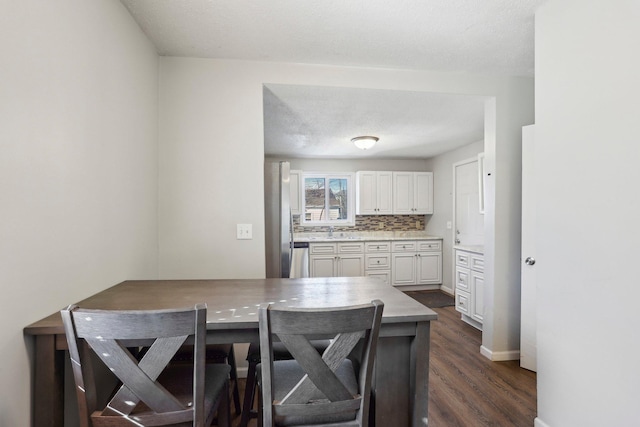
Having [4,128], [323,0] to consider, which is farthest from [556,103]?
[4,128]

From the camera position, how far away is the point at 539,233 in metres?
1.75

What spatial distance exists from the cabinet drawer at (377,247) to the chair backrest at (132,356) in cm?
410

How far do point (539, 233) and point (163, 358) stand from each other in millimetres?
1951

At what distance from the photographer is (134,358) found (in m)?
0.92

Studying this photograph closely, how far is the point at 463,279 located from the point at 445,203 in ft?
5.97

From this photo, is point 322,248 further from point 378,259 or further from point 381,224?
point 381,224

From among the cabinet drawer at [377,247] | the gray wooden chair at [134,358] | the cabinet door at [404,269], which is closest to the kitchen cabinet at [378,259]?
the cabinet drawer at [377,247]

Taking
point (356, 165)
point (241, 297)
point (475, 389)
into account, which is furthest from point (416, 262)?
point (241, 297)

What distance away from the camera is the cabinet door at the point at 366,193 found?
5.31 m

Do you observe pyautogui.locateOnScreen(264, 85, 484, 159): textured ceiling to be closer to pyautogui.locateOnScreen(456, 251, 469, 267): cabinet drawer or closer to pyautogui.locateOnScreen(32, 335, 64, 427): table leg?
pyautogui.locateOnScreen(456, 251, 469, 267): cabinet drawer

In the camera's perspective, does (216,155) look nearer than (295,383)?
No

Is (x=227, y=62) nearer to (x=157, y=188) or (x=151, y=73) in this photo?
(x=151, y=73)

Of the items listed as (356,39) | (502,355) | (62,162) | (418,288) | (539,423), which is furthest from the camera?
(418,288)

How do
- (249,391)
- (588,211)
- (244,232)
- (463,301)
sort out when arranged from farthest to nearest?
(463,301) < (244,232) < (249,391) < (588,211)
